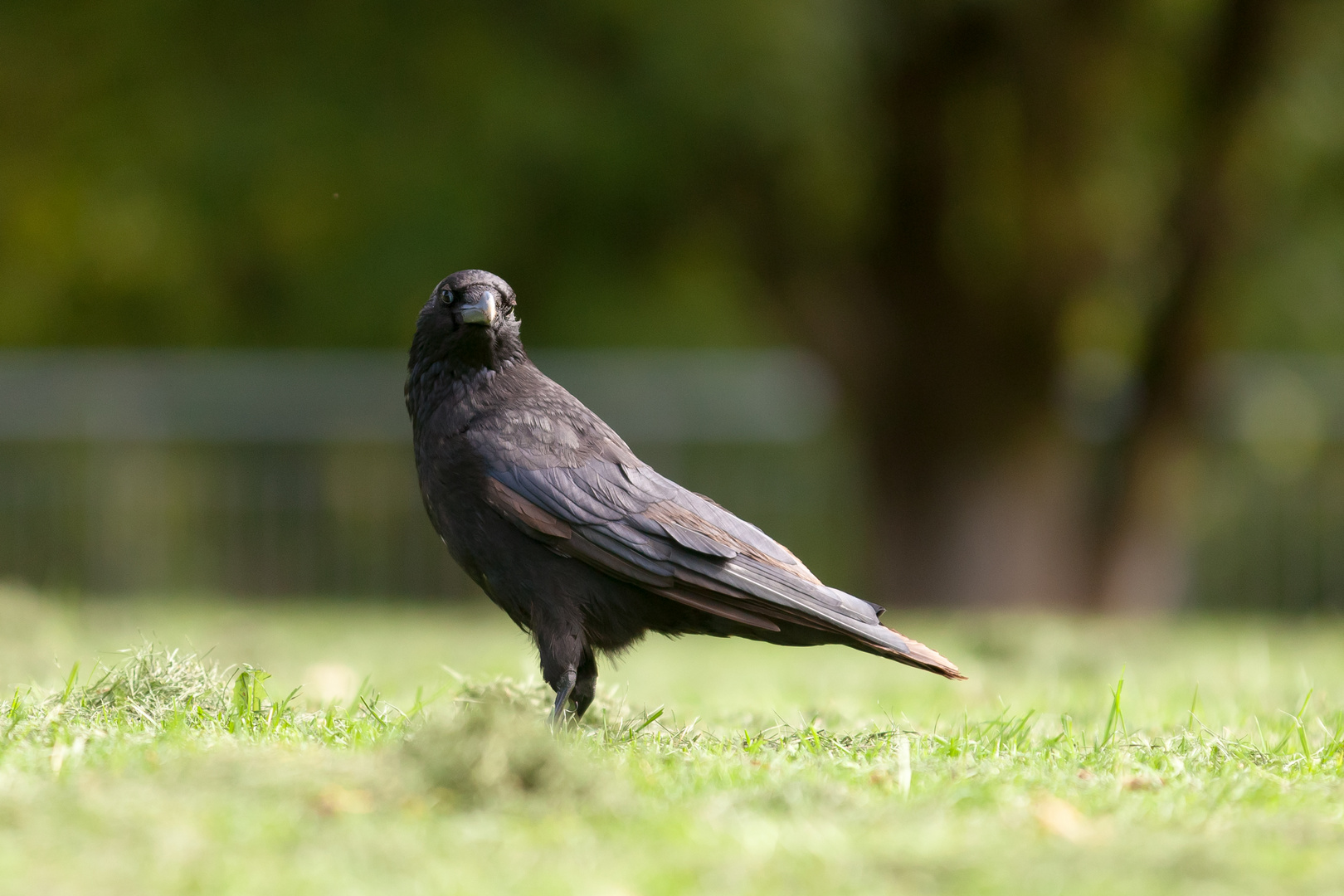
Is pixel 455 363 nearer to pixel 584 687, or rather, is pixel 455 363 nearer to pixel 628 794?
pixel 584 687

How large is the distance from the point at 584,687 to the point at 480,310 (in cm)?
104

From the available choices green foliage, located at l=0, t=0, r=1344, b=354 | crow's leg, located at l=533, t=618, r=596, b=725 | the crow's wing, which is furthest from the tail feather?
green foliage, located at l=0, t=0, r=1344, b=354

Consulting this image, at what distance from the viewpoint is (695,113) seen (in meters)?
10.0

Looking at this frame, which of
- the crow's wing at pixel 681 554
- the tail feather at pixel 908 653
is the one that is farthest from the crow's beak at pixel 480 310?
the tail feather at pixel 908 653

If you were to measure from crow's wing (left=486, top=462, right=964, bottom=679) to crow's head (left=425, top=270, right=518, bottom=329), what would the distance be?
479 mm

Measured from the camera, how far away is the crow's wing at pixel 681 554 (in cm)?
385

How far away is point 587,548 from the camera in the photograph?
3.93 m

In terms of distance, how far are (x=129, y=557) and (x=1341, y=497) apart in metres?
12.2

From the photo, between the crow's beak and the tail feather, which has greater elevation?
the crow's beak

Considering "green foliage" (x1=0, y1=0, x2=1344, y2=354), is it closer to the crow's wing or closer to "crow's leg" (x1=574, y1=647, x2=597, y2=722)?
the crow's wing

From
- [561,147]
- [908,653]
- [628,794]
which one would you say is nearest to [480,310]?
[908,653]

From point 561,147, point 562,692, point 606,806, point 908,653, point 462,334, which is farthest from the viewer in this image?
point 561,147

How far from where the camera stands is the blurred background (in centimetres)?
1055

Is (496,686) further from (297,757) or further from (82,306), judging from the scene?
(82,306)
